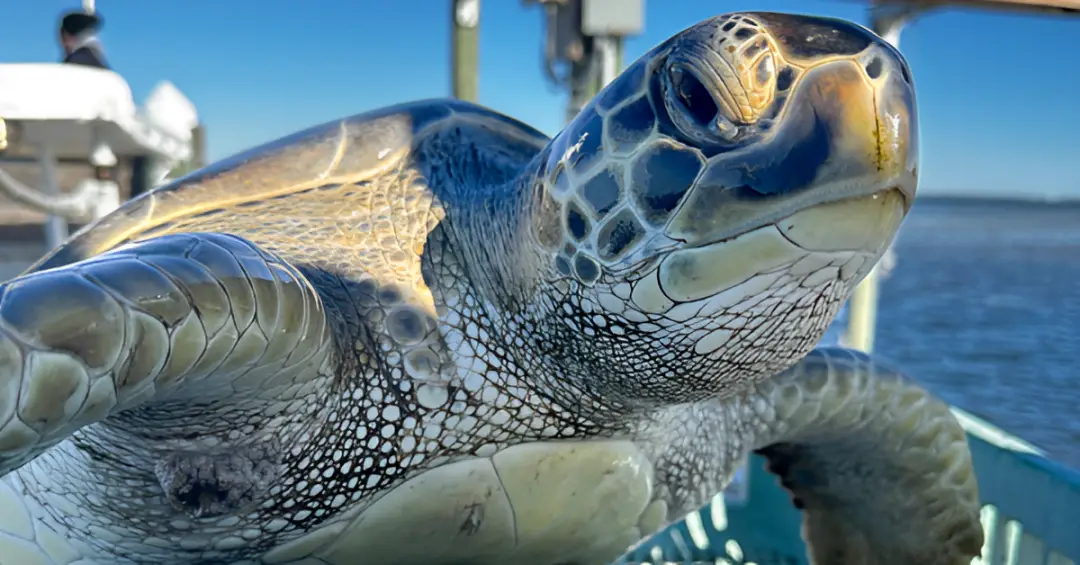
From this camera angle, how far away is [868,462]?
1614mm

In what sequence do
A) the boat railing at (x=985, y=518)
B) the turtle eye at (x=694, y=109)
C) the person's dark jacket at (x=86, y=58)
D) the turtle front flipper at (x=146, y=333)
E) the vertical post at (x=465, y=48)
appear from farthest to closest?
1. the person's dark jacket at (x=86, y=58)
2. the vertical post at (x=465, y=48)
3. the boat railing at (x=985, y=518)
4. the turtle eye at (x=694, y=109)
5. the turtle front flipper at (x=146, y=333)

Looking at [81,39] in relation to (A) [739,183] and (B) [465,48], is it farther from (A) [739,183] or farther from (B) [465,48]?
(A) [739,183]

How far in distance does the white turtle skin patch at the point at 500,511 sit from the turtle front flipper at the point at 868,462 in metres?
0.40

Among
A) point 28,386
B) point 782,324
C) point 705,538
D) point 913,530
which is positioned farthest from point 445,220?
point 705,538

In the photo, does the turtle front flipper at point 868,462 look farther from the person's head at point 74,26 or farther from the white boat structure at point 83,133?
the person's head at point 74,26

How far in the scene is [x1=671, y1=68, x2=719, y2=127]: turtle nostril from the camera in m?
0.75

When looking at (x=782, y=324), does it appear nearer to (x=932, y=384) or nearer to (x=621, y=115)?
(x=621, y=115)

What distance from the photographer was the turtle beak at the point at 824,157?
0.69 meters

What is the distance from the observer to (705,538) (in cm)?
229

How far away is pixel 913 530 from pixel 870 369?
0.40 metres

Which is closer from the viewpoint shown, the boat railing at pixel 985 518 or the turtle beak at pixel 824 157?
the turtle beak at pixel 824 157

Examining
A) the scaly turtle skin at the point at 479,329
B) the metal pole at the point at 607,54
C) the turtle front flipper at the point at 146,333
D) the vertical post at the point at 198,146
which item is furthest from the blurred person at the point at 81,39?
the turtle front flipper at the point at 146,333

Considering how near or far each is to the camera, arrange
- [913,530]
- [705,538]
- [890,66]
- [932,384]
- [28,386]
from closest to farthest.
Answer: [28,386]
[890,66]
[913,530]
[705,538]
[932,384]

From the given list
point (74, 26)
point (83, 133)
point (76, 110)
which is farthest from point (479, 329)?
point (74, 26)
